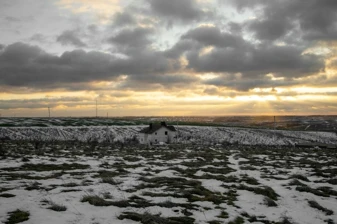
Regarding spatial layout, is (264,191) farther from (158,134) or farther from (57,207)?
(158,134)

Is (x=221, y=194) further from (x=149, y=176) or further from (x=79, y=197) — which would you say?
(x=79, y=197)

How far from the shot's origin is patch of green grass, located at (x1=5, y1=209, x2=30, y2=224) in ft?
22.8

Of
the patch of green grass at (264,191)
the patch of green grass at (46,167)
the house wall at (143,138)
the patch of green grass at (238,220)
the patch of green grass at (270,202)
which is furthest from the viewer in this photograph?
the house wall at (143,138)

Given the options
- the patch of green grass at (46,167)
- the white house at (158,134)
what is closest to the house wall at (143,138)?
the white house at (158,134)

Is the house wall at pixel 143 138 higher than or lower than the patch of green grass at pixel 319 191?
lower

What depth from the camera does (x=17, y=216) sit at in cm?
731

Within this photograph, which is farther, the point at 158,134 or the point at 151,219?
the point at 158,134

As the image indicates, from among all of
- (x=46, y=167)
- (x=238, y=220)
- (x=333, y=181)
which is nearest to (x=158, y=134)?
(x=46, y=167)

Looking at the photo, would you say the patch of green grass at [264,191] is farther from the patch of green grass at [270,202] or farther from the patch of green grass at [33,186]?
the patch of green grass at [33,186]

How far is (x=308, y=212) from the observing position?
31.5 ft

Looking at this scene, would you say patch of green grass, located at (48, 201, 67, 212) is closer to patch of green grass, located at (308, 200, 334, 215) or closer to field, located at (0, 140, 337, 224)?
field, located at (0, 140, 337, 224)

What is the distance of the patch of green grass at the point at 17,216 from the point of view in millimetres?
6949

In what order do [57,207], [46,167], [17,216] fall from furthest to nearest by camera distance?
[46,167] → [57,207] → [17,216]

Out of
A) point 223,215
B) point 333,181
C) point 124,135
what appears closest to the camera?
point 223,215
